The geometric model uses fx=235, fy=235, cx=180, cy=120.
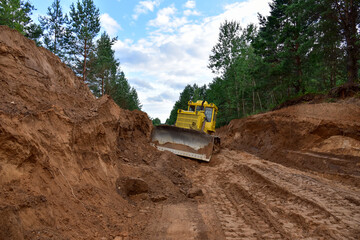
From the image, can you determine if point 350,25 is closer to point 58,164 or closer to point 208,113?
point 208,113

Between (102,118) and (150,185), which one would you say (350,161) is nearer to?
(150,185)

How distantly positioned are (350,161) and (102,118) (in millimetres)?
8228

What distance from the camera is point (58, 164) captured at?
3.97 metres

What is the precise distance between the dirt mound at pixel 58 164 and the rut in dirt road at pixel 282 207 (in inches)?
54.9

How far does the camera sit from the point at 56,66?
664 centimetres

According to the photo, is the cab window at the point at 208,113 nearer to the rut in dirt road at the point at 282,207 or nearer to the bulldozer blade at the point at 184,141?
the bulldozer blade at the point at 184,141

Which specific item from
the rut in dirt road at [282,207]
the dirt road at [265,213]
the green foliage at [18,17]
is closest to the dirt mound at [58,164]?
the dirt road at [265,213]

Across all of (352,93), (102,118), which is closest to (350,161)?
(352,93)

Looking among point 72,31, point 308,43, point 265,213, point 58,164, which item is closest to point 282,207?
point 265,213

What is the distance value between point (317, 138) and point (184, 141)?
231 inches

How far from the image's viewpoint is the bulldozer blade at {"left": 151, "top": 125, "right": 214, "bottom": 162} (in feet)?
35.6

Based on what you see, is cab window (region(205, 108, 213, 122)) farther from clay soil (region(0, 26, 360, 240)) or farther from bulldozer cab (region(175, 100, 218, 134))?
clay soil (region(0, 26, 360, 240))

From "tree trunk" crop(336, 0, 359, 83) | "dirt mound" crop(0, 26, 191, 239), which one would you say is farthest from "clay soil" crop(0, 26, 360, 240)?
"tree trunk" crop(336, 0, 359, 83)

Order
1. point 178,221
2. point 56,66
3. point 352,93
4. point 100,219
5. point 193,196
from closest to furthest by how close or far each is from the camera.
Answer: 1. point 100,219
2. point 178,221
3. point 193,196
4. point 56,66
5. point 352,93
